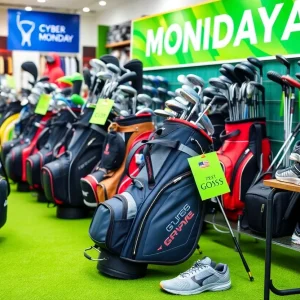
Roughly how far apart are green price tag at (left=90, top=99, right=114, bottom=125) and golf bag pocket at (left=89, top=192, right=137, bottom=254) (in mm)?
1445

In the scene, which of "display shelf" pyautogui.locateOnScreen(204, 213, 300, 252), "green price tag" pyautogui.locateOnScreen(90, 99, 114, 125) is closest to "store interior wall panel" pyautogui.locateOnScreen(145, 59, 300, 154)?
"display shelf" pyautogui.locateOnScreen(204, 213, 300, 252)

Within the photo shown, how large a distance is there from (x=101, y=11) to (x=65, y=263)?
9911mm

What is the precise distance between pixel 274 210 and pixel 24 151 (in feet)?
10.3

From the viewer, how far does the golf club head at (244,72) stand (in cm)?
421

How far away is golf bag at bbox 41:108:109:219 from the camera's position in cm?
495

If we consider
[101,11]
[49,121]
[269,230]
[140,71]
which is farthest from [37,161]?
[101,11]

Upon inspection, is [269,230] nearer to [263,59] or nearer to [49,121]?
[263,59]

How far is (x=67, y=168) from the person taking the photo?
4977mm

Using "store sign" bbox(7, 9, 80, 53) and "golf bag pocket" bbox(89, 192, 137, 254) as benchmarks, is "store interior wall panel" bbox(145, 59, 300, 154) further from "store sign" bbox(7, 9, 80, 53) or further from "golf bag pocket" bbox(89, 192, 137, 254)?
"store sign" bbox(7, 9, 80, 53)

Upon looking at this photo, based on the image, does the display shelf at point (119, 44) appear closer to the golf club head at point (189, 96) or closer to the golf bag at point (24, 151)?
the golf bag at point (24, 151)

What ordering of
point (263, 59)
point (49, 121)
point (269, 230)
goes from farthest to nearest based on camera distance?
point (49, 121) < point (263, 59) < point (269, 230)

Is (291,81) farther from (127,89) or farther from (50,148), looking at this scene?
(50,148)

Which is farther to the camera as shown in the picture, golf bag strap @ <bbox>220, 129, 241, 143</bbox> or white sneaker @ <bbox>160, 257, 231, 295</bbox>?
golf bag strap @ <bbox>220, 129, 241, 143</bbox>

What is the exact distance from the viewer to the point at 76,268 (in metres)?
3.57
